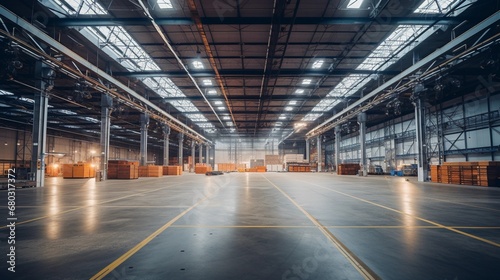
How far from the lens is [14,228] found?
490 cm

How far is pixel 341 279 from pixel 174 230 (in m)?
3.24

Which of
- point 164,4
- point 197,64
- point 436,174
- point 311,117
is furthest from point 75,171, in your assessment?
point 436,174

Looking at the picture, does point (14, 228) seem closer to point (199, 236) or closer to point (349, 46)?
point (199, 236)

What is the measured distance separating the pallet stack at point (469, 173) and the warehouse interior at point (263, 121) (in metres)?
0.10

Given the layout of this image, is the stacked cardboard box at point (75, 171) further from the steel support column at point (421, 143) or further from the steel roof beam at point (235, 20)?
the steel support column at point (421, 143)

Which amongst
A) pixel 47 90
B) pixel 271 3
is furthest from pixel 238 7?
pixel 47 90

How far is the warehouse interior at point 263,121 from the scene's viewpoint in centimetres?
346

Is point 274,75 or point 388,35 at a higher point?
point 388,35

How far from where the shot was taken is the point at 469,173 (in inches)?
649

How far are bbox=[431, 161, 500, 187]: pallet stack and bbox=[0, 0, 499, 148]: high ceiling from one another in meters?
7.11

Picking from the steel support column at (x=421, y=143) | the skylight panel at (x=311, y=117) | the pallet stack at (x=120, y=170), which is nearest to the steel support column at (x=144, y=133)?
the pallet stack at (x=120, y=170)

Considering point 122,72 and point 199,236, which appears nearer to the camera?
point 199,236

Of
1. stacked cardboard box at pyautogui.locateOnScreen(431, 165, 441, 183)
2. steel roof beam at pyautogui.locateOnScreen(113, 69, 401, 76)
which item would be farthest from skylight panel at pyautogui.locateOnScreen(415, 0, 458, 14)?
stacked cardboard box at pyautogui.locateOnScreen(431, 165, 441, 183)

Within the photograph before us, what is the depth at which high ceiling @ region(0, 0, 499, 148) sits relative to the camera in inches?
468
